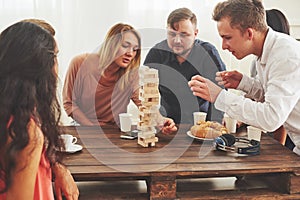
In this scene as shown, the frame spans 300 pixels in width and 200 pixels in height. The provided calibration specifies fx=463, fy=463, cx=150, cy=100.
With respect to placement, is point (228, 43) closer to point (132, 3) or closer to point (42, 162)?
point (42, 162)

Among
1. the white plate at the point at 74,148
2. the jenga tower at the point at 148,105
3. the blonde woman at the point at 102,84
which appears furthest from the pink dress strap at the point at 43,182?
the blonde woman at the point at 102,84

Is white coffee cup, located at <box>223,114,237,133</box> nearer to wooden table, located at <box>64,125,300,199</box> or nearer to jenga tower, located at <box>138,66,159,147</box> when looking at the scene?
wooden table, located at <box>64,125,300,199</box>

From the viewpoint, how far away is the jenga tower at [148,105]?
201 centimetres

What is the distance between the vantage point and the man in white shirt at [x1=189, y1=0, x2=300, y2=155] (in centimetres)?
197

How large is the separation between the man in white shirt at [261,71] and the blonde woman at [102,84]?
0.70 meters

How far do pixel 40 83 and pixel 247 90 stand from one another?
1.31m

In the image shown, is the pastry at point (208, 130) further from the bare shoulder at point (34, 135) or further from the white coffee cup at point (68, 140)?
the bare shoulder at point (34, 135)

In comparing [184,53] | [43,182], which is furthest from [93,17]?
[43,182]

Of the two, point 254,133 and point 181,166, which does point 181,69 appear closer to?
point 254,133

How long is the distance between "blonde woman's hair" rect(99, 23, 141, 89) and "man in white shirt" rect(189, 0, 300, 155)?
26.2 inches

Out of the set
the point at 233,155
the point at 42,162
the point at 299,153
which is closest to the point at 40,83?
the point at 42,162

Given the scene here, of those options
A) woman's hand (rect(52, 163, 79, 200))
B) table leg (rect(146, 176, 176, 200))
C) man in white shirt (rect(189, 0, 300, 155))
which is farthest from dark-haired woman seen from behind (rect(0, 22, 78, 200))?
man in white shirt (rect(189, 0, 300, 155))

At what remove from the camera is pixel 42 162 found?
1526 millimetres

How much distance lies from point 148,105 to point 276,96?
550mm
